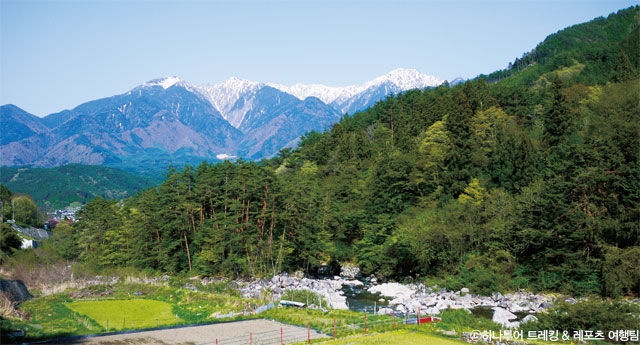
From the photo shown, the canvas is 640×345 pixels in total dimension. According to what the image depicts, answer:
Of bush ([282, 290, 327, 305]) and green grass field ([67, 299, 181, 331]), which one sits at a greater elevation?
bush ([282, 290, 327, 305])

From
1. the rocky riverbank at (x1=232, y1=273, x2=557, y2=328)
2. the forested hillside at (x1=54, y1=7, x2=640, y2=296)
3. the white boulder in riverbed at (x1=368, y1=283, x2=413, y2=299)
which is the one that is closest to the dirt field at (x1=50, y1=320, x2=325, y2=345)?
the rocky riverbank at (x1=232, y1=273, x2=557, y2=328)

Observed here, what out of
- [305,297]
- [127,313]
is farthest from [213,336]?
[127,313]

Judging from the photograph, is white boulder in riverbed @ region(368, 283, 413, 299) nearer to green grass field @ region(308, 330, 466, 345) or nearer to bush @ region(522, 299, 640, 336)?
green grass field @ region(308, 330, 466, 345)

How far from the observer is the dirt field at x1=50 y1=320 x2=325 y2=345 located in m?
17.4

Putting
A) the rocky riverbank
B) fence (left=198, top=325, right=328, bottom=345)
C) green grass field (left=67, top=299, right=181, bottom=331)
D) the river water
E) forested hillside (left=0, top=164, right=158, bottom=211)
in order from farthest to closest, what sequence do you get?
forested hillside (left=0, top=164, right=158, bottom=211) → the river water → the rocky riverbank → green grass field (left=67, top=299, right=181, bottom=331) → fence (left=198, top=325, right=328, bottom=345)

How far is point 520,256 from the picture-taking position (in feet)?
109

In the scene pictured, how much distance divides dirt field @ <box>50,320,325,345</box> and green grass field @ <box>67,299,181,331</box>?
10.1 feet

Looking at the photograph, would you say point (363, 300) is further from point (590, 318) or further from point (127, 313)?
point (590, 318)

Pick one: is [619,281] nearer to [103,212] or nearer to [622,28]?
[103,212]

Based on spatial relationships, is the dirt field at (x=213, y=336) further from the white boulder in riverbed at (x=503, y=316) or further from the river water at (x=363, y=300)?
the white boulder in riverbed at (x=503, y=316)

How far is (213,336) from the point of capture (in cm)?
1844

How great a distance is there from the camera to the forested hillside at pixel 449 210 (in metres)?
29.3

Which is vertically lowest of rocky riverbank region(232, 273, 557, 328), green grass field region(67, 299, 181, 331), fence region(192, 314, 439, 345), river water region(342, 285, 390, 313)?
river water region(342, 285, 390, 313)

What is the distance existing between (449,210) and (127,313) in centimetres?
2145
